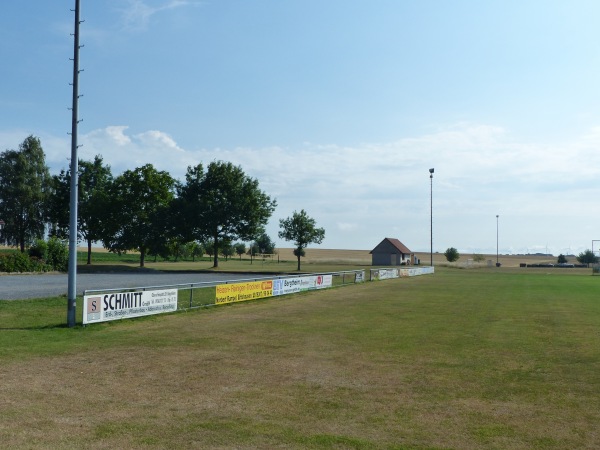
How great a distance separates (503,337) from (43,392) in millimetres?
13435

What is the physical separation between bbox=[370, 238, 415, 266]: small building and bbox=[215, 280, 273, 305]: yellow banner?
3180 inches

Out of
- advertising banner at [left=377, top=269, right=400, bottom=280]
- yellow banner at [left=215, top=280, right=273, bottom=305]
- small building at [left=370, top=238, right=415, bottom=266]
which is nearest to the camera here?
yellow banner at [left=215, top=280, right=273, bottom=305]

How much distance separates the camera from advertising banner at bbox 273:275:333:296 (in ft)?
113

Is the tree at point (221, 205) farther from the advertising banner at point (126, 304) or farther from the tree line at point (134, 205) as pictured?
the advertising banner at point (126, 304)

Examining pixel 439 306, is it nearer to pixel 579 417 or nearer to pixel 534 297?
pixel 534 297

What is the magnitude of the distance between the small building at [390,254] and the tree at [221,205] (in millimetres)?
43925

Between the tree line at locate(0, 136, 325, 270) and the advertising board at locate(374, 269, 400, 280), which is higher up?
the tree line at locate(0, 136, 325, 270)

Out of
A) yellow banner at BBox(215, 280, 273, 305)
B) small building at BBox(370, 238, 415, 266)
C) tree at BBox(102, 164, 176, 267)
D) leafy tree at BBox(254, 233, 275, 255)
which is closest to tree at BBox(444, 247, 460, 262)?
small building at BBox(370, 238, 415, 266)

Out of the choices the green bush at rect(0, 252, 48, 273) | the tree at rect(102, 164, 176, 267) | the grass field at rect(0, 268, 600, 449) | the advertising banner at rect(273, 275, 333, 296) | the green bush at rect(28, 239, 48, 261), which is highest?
the tree at rect(102, 164, 176, 267)

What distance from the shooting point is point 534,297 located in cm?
3522

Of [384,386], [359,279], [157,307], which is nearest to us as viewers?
[384,386]

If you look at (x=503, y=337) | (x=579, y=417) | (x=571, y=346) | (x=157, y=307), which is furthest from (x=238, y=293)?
(x=579, y=417)

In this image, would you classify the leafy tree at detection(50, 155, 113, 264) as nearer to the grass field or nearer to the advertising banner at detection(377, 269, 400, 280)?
the advertising banner at detection(377, 269, 400, 280)

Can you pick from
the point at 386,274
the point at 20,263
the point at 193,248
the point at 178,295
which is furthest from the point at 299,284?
the point at 193,248
